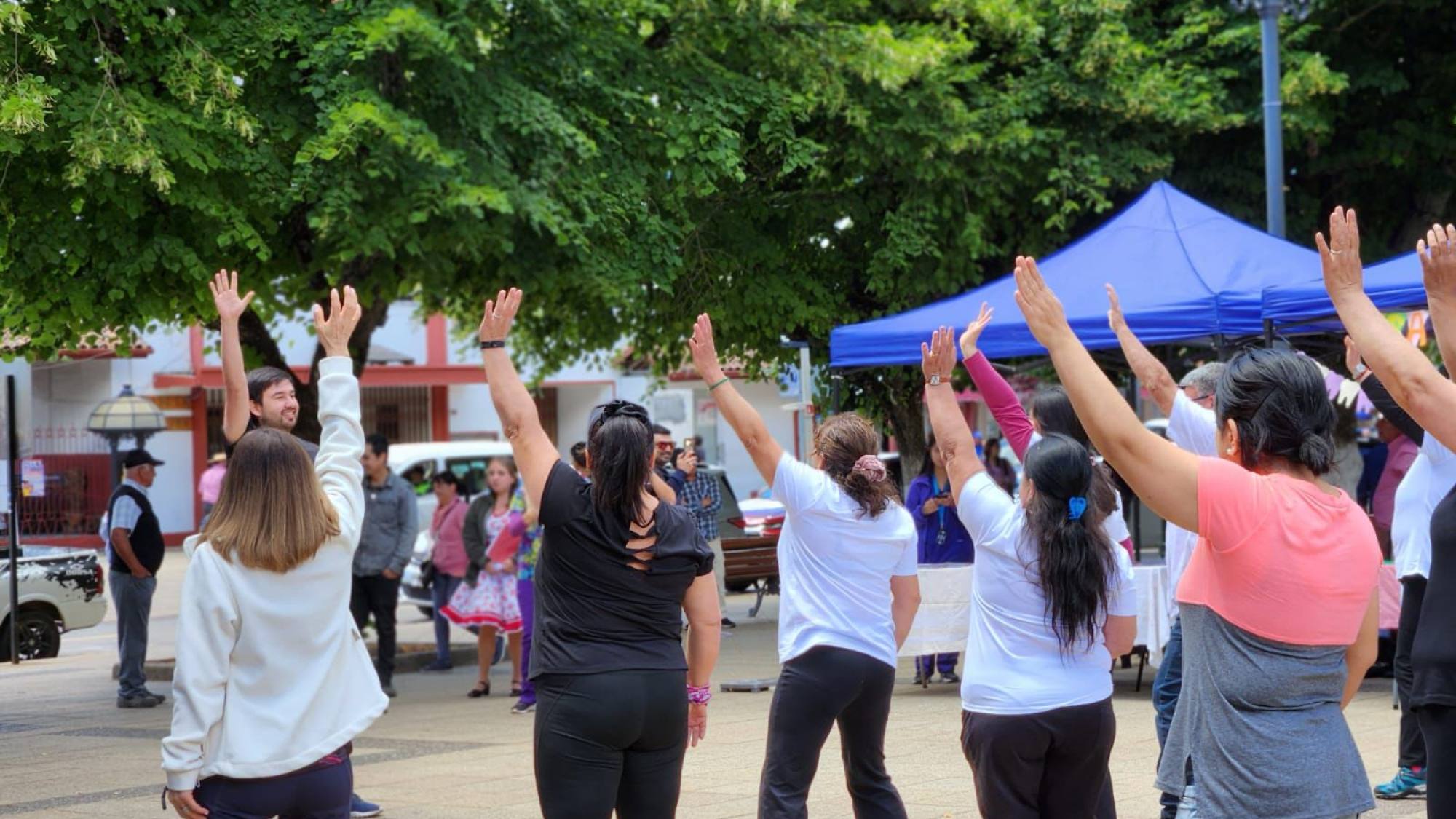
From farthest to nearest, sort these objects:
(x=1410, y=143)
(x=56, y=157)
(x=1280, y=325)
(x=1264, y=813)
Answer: (x=1410, y=143) → (x=1280, y=325) → (x=56, y=157) → (x=1264, y=813)

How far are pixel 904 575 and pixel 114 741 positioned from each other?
Result: 708 cm

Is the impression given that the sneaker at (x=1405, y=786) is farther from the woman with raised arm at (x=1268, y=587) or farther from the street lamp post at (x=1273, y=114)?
the street lamp post at (x=1273, y=114)

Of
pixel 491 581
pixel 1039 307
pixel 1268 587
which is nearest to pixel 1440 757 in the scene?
pixel 1268 587

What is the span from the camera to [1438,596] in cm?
468

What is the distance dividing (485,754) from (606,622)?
18.7ft

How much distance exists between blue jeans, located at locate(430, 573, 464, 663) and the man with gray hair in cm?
784

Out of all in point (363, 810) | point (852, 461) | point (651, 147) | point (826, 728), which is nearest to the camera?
point (826, 728)

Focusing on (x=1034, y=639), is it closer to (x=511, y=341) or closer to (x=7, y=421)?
(x=7, y=421)

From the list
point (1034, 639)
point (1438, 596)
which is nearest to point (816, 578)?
point (1034, 639)

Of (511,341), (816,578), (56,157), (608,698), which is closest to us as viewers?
(608,698)

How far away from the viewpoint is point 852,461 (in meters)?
5.95

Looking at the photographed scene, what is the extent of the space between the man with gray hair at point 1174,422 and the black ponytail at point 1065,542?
48cm

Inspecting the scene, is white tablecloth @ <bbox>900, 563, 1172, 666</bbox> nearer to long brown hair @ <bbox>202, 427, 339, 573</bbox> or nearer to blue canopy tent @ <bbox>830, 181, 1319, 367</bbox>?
blue canopy tent @ <bbox>830, 181, 1319, 367</bbox>

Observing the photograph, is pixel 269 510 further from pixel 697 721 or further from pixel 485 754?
pixel 485 754
